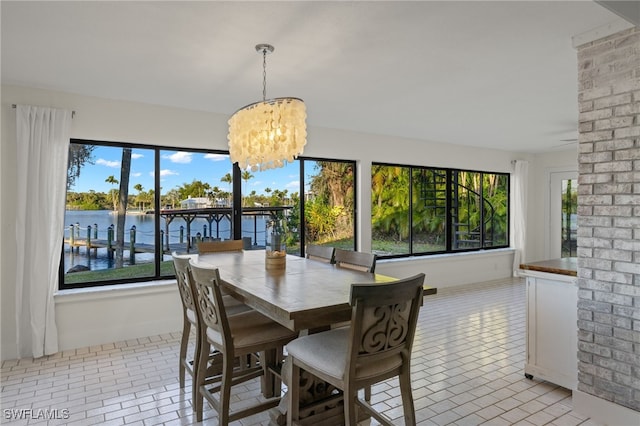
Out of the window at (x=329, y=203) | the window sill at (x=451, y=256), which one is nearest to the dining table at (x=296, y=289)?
the window at (x=329, y=203)

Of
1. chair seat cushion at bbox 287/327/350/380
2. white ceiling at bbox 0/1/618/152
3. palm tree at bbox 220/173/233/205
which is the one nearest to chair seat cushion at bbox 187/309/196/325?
chair seat cushion at bbox 287/327/350/380

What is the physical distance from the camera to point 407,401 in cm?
187

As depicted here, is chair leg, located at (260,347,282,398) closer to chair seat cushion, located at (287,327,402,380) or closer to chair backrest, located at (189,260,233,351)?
chair backrest, located at (189,260,233,351)

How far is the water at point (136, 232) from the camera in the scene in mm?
3857

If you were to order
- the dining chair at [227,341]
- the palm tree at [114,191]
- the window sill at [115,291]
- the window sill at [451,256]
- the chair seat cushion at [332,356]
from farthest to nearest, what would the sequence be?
1. the window sill at [451,256]
2. the palm tree at [114,191]
3. the window sill at [115,291]
4. the dining chair at [227,341]
5. the chair seat cushion at [332,356]

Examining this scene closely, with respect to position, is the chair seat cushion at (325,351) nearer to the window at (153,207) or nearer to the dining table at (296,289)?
the dining table at (296,289)

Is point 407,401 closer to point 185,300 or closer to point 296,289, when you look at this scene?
point 296,289

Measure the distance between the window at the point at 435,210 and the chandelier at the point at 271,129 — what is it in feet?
10.7

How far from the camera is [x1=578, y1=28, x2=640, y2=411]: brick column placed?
7.11 ft

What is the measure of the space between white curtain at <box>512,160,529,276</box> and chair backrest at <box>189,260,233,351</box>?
21.4 ft

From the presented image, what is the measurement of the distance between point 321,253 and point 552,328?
1.84 metres

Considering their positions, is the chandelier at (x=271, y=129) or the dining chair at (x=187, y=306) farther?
the chandelier at (x=271, y=129)

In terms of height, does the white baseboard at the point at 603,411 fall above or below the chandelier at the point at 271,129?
below

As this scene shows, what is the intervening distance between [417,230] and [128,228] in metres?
4.34
